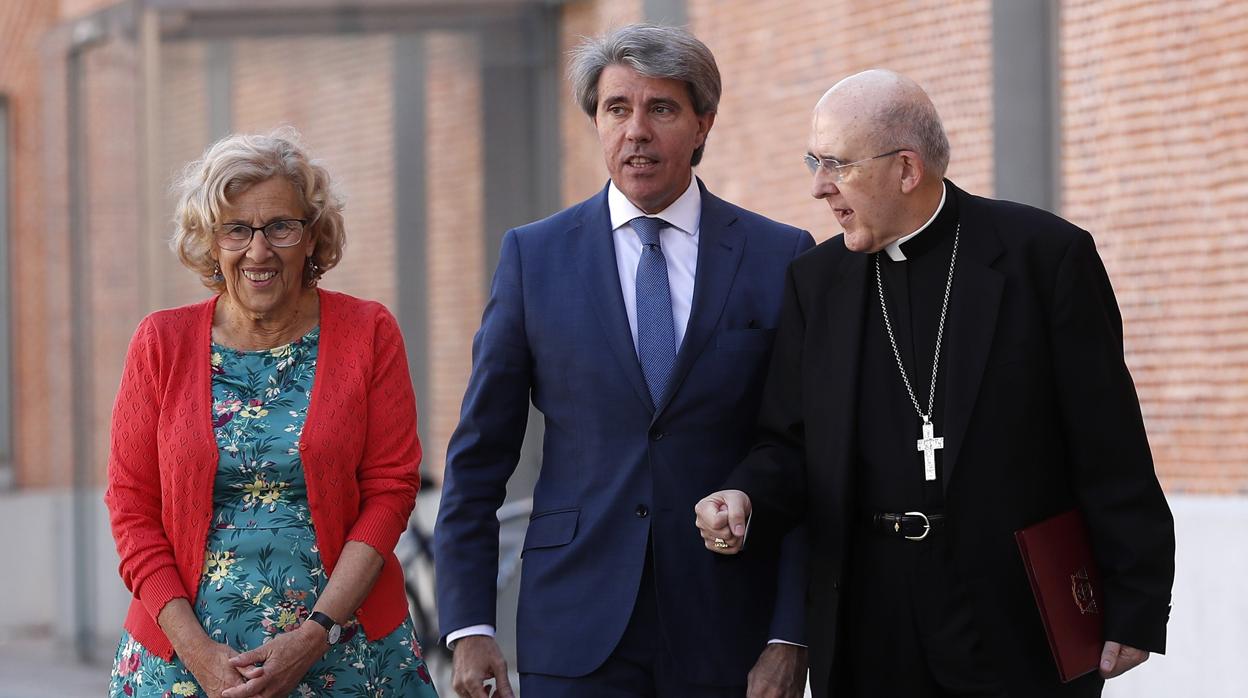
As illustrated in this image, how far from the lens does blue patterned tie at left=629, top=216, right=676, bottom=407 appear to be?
370cm

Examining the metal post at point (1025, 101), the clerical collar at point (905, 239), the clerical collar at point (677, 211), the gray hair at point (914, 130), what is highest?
the metal post at point (1025, 101)

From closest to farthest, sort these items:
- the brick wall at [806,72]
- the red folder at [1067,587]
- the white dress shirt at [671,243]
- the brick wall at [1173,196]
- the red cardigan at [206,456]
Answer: the red folder at [1067,587]
the red cardigan at [206,456]
the white dress shirt at [671,243]
the brick wall at [1173,196]
the brick wall at [806,72]

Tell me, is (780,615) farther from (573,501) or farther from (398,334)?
(398,334)

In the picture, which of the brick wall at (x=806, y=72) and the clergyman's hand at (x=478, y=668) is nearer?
the clergyman's hand at (x=478, y=668)

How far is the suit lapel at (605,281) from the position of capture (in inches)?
145

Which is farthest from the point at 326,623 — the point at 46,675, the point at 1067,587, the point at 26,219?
the point at 26,219

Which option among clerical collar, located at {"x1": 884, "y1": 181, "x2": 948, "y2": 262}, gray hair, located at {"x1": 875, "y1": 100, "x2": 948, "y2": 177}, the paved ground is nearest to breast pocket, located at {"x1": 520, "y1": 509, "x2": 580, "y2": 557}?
clerical collar, located at {"x1": 884, "y1": 181, "x2": 948, "y2": 262}

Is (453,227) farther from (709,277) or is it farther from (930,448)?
(930,448)

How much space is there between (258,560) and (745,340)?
1106 millimetres

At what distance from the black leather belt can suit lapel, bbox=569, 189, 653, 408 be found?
1.79 ft

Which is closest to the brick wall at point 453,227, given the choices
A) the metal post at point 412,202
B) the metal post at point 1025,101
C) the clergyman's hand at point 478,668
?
the metal post at point 412,202

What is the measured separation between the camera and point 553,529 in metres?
3.75

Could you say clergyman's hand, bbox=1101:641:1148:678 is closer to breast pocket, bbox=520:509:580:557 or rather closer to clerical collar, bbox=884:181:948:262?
clerical collar, bbox=884:181:948:262

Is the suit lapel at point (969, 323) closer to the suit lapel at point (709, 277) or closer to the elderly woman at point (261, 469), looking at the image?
the suit lapel at point (709, 277)
